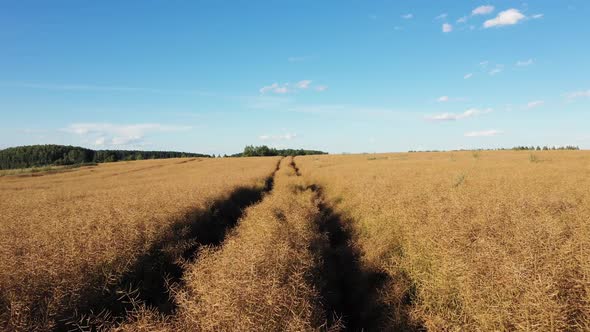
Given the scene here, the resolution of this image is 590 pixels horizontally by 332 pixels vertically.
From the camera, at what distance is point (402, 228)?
340 inches

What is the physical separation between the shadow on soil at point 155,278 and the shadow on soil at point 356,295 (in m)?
3.04

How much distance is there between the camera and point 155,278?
7723 millimetres

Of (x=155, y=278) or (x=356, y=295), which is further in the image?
(x=155, y=278)

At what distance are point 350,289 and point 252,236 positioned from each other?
2.45 metres

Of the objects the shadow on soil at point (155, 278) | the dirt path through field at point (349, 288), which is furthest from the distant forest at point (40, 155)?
the dirt path through field at point (349, 288)

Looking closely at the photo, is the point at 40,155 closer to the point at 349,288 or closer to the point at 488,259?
the point at 349,288

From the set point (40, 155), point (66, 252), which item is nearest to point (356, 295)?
point (66, 252)

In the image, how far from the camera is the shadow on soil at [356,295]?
228 inches

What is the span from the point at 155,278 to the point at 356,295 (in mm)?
4465

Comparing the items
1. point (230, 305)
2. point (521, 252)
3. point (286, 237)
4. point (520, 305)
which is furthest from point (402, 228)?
point (230, 305)

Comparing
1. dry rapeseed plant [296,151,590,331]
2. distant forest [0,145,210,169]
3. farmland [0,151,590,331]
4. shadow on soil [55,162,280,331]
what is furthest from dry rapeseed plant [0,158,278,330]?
distant forest [0,145,210,169]

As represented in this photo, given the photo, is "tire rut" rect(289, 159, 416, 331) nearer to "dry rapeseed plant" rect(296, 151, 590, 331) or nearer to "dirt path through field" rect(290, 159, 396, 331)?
"dirt path through field" rect(290, 159, 396, 331)

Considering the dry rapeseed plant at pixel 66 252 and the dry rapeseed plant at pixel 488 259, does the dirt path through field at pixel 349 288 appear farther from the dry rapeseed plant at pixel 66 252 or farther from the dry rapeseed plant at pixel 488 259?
the dry rapeseed plant at pixel 66 252

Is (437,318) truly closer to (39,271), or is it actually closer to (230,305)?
(230,305)
